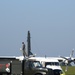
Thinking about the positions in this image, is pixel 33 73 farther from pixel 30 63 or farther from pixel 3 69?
pixel 3 69

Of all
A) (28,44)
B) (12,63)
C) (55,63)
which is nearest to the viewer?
(12,63)

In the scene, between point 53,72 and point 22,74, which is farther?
point 53,72

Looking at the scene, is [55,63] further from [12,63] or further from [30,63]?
[12,63]

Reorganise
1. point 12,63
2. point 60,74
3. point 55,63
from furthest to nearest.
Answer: point 55,63
point 60,74
point 12,63

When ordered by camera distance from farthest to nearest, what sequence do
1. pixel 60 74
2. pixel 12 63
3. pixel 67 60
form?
pixel 67 60
pixel 60 74
pixel 12 63

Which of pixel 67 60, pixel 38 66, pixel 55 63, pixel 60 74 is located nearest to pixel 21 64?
pixel 38 66

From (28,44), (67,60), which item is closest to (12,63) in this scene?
(67,60)

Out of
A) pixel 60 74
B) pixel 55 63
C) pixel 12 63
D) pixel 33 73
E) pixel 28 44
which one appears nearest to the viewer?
pixel 12 63

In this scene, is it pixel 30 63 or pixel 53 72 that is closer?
pixel 30 63

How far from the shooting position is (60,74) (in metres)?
38.6

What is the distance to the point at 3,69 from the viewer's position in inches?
1300

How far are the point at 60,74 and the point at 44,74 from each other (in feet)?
12.7

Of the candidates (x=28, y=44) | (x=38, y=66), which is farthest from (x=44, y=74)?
(x=28, y=44)

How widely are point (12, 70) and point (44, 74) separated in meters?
4.11
